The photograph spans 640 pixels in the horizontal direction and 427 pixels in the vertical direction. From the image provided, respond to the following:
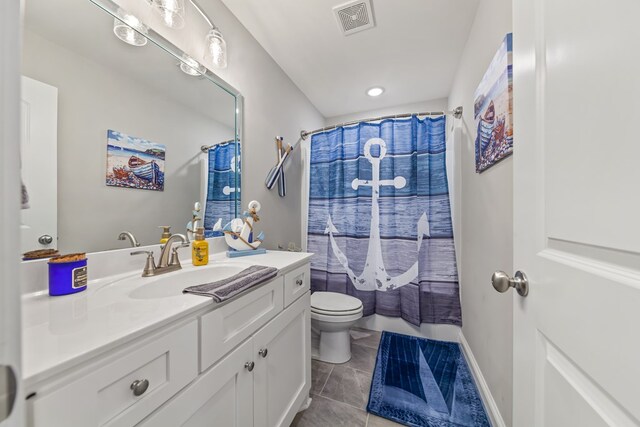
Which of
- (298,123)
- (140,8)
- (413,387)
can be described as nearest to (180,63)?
(140,8)

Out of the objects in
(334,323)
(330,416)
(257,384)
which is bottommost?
(330,416)

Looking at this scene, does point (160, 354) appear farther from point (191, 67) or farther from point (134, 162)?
point (191, 67)

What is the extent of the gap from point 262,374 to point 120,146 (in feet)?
3.34

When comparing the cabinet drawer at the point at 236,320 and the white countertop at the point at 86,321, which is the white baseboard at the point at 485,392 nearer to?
the cabinet drawer at the point at 236,320

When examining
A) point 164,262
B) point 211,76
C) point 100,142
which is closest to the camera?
point 100,142

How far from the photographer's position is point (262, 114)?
5.51 feet

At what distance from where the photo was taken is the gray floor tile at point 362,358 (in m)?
1.60

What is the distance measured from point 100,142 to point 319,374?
1.69m

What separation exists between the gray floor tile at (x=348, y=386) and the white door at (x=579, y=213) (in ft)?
3.05

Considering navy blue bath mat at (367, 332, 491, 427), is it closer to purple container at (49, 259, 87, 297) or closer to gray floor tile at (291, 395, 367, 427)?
gray floor tile at (291, 395, 367, 427)

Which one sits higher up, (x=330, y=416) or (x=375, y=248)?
(x=375, y=248)

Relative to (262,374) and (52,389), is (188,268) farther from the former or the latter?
(52,389)

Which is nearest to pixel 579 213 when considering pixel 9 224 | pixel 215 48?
pixel 9 224

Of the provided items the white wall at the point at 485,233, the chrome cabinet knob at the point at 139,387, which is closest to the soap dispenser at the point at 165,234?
the chrome cabinet knob at the point at 139,387
